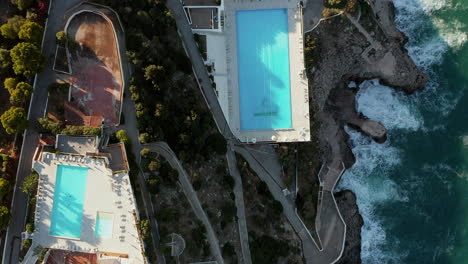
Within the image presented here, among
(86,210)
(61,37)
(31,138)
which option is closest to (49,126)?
(31,138)

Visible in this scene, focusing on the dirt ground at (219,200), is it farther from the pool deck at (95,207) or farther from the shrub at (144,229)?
the pool deck at (95,207)

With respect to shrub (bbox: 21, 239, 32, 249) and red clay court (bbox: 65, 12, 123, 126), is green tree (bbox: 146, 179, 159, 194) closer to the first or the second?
red clay court (bbox: 65, 12, 123, 126)

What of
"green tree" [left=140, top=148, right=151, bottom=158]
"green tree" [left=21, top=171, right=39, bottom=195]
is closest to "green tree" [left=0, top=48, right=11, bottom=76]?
"green tree" [left=21, top=171, right=39, bottom=195]

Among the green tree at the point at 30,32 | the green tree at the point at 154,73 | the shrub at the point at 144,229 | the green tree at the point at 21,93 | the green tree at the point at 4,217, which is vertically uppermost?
Answer: the green tree at the point at 30,32

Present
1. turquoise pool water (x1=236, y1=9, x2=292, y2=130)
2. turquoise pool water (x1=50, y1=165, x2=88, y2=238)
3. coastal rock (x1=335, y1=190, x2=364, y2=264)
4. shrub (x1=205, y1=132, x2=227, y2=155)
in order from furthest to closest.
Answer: coastal rock (x1=335, y1=190, x2=364, y2=264) < turquoise pool water (x1=236, y1=9, x2=292, y2=130) < shrub (x1=205, y1=132, x2=227, y2=155) < turquoise pool water (x1=50, y1=165, x2=88, y2=238)

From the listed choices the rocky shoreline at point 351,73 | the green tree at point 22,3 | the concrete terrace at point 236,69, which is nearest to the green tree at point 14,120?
the green tree at point 22,3

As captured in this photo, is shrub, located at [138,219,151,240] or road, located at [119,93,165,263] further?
road, located at [119,93,165,263]
